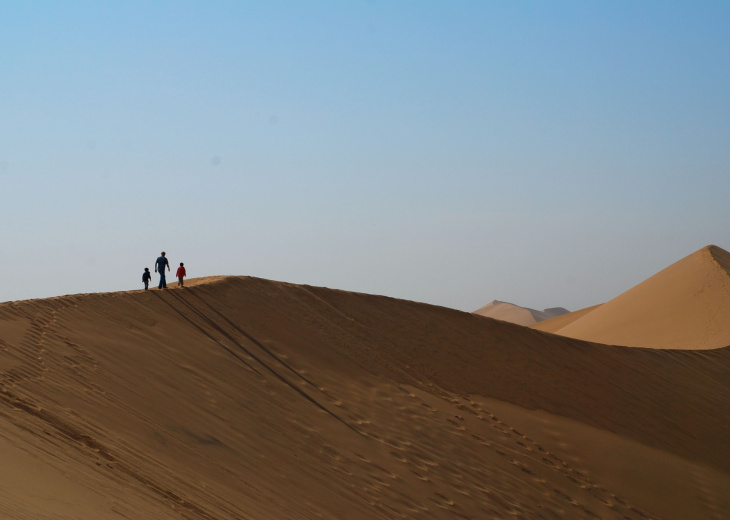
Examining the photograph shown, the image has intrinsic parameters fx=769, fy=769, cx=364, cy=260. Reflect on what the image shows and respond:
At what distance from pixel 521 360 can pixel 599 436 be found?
331 cm

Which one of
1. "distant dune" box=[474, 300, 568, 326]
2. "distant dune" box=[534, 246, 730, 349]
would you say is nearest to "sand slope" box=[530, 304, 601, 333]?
"distant dune" box=[534, 246, 730, 349]

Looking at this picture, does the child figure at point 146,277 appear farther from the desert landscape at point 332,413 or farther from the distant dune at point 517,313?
the distant dune at point 517,313

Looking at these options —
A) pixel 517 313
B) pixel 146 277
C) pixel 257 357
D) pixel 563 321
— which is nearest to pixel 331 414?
pixel 257 357

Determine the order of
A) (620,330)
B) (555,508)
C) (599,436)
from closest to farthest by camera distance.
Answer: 1. (555,508)
2. (599,436)
3. (620,330)

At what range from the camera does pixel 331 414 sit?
1341cm

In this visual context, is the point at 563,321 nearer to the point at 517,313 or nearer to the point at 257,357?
the point at 257,357

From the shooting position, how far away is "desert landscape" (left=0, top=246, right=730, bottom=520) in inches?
342

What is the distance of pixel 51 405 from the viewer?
9.43 metres

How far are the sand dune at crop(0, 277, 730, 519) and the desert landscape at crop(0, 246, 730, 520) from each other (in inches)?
1.8

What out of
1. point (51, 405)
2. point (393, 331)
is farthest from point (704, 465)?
point (51, 405)

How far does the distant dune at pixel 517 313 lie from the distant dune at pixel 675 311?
57.3 metres

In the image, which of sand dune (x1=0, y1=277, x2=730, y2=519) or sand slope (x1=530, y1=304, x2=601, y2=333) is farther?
sand slope (x1=530, y1=304, x2=601, y2=333)

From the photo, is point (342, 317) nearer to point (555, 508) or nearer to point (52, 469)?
point (555, 508)

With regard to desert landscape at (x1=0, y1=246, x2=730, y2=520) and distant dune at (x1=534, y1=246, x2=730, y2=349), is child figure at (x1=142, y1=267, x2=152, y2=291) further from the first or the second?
distant dune at (x1=534, y1=246, x2=730, y2=349)
